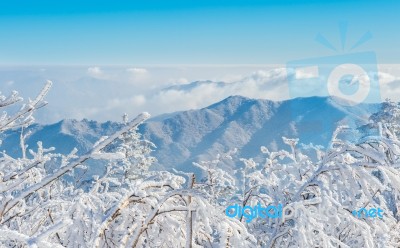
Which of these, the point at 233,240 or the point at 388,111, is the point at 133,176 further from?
the point at 233,240

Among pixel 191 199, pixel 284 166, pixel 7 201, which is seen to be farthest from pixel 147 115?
pixel 284 166

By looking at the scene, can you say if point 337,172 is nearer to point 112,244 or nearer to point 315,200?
point 315,200

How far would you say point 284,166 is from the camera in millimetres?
7238

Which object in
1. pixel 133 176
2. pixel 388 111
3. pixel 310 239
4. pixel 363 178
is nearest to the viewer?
pixel 363 178

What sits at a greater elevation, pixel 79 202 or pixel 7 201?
pixel 7 201

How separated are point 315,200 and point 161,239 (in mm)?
1500

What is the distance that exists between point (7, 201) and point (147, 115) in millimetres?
947

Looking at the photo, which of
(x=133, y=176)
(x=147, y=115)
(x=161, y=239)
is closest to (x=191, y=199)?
(x=161, y=239)

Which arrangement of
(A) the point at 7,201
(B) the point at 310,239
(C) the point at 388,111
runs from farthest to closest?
(C) the point at 388,111 < (B) the point at 310,239 < (A) the point at 7,201

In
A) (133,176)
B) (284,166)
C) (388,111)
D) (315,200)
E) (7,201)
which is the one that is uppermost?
(7,201)

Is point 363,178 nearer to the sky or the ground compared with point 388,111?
nearer to the sky

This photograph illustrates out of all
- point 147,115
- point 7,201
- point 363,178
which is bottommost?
point 363,178

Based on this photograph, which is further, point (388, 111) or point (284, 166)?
point (388, 111)

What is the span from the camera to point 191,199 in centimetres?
361
